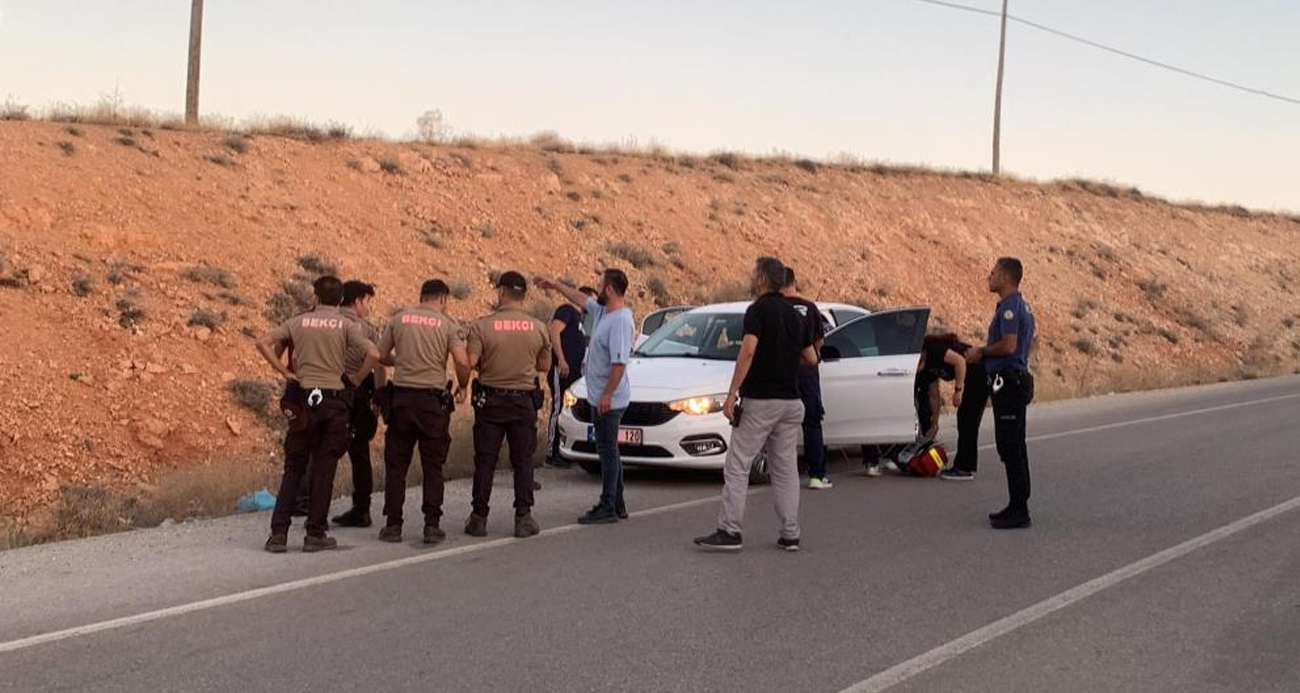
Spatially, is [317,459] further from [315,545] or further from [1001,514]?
[1001,514]

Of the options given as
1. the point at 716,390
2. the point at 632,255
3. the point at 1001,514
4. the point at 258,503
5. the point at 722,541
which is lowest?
the point at 258,503

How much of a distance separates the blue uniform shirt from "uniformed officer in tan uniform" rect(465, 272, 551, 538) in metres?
3.36

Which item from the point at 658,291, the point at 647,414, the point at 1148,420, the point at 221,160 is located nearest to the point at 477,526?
the point at 647,414

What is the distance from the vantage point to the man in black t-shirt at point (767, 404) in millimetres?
8547

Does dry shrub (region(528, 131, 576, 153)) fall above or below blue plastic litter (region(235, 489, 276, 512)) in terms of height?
above

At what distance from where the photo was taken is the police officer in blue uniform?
380 inches

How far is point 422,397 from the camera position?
902 cm

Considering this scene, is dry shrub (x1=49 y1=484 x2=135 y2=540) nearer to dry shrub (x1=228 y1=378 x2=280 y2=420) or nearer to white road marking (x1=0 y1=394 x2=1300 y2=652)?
white road marking (x1=0 y1=394 x2=1300 y2=652)

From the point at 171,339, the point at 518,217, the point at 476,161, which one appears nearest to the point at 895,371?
the point at 171,339

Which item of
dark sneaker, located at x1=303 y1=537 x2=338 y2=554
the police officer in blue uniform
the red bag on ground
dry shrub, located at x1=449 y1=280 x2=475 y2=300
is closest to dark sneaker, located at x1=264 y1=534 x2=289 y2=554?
dark sneaker, located at x1=303 y1=537 x2=338 y2=554

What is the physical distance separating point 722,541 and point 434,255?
62.0 feet

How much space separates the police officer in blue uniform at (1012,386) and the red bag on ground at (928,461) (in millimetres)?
2772

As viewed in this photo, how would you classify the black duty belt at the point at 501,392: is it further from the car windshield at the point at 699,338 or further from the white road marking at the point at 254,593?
the car windshield at the point at 699,338

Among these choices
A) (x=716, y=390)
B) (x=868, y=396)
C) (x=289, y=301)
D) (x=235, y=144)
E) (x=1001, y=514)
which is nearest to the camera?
(x=1001, y=514)
